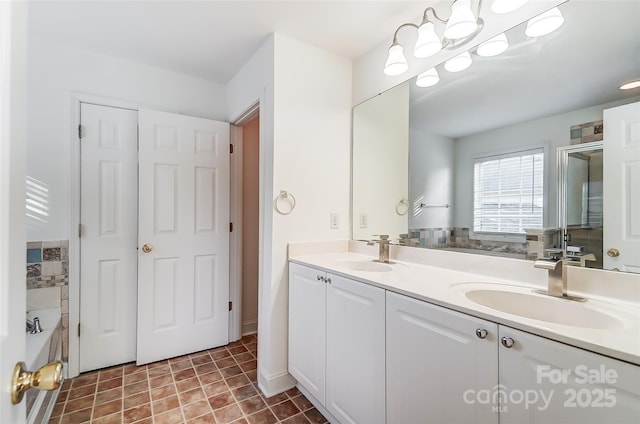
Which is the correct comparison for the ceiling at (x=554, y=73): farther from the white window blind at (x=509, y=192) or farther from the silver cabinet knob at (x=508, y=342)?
the silver cabinet knob at (x=508, y=342)

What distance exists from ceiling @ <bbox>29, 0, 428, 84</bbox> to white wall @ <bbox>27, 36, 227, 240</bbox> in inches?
3.8

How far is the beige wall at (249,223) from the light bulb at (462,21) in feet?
6.21

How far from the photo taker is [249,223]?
278 cm

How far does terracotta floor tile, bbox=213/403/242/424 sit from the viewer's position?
1.58 meters

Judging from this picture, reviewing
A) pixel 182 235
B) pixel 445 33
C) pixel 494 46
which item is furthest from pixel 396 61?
pixel 182 235

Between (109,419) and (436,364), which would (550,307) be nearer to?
(436,364)

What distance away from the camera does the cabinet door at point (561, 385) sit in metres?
0.65

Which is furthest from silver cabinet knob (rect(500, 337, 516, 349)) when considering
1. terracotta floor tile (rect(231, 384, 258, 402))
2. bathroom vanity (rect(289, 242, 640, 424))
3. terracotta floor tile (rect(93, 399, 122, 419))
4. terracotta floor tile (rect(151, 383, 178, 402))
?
terracotta floor tile (rect(93, 399, 122, 419))

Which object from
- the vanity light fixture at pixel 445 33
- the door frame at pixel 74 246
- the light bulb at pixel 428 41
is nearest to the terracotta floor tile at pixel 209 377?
the door frame at pixel 74 246

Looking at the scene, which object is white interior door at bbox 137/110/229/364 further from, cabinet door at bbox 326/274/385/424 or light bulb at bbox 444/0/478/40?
light bulb at bbox 444/0/478/40

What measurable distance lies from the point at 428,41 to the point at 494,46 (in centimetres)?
31

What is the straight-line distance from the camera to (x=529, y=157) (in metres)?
1.28

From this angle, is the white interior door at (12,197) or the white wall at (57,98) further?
the white wall at (57,98)

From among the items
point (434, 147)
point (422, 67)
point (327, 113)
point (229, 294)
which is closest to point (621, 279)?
point (434, 147)
